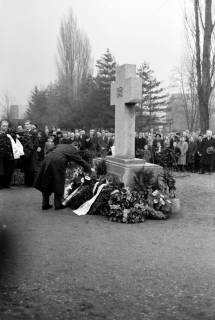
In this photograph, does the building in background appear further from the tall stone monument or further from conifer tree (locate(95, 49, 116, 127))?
conifer tree (locate(95, 49, 116, 127))

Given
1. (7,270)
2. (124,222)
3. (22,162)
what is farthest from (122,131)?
(7,270)

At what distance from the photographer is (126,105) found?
29.7 ft

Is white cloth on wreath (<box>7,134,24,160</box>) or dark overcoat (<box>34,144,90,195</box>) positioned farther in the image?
white cloth on wreath (<box>7,134,24,160</box>)

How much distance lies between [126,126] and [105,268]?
472 centimetres

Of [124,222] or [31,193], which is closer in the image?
[124,222]

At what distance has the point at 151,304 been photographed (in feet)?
12.8

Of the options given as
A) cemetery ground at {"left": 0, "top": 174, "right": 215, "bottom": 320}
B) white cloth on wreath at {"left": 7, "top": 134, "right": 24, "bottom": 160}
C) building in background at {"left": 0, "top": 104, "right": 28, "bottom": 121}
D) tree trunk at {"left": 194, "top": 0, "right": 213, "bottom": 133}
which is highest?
tree trunk at {"left": 194, "top": 0, "right": 213, "bottom": 133}

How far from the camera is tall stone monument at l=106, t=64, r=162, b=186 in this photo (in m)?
8.58

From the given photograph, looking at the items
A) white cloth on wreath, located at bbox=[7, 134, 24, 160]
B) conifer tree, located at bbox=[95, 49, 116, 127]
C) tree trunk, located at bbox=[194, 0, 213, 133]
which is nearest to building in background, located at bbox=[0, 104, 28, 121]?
white cloth on wreath, located at bbox=[7, 134, 24, 160]

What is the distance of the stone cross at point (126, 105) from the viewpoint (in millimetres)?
8734

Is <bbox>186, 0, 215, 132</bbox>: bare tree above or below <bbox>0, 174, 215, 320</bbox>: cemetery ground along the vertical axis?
above

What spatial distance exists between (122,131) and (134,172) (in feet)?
4.06

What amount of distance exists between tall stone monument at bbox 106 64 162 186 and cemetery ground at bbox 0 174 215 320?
1347 millimetres

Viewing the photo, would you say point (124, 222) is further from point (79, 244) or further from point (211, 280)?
point (211, 280)
